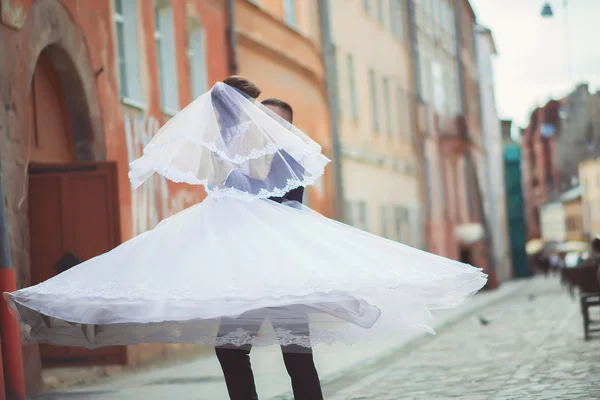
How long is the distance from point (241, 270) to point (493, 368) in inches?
279

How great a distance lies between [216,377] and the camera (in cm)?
1290

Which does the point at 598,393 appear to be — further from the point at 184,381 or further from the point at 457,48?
the point at 457,48

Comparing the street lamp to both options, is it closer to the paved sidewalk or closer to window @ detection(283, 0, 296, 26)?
window @ detection(283, 0, 296, 26)

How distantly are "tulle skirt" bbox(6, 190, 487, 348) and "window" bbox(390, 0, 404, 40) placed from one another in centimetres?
2896

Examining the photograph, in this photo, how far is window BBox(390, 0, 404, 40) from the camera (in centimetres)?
3506

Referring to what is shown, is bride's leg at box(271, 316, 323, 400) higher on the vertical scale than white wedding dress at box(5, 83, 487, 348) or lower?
lower

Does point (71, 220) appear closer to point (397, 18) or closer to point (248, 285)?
point (248, 285)

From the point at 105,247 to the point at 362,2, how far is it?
19471 millimetres

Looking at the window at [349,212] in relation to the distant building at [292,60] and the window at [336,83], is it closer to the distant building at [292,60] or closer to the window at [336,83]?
the distant building at [292,60]

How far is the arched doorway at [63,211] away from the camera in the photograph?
12.1 m

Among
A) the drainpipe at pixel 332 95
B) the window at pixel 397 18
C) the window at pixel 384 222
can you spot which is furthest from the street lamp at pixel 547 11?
the drainpipe at pixel 332 95

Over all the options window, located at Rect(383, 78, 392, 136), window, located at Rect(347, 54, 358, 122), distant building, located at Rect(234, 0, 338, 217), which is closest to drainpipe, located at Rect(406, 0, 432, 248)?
window, located at Rect(383, 78, 392, 136)

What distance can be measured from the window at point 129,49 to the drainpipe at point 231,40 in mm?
3631

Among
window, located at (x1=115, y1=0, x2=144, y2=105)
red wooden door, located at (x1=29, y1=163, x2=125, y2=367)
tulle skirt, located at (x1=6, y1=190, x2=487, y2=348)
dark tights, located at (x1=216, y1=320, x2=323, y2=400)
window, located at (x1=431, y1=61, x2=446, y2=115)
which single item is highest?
window, located at (x1=431, y1=61, x2=446, y2=115)
